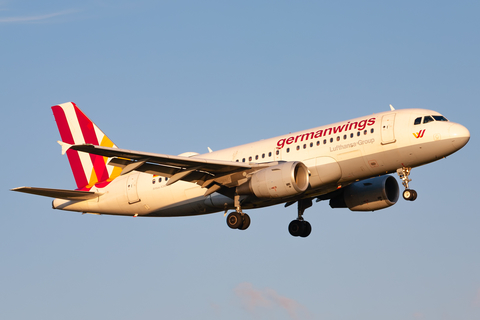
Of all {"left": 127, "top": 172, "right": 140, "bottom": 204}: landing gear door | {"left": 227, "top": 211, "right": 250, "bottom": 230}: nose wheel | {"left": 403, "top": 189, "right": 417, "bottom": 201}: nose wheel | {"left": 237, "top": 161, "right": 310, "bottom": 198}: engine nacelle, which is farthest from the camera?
{"left": 127, "top": 172, "right": 140, "bottom": 204}: landing gear door

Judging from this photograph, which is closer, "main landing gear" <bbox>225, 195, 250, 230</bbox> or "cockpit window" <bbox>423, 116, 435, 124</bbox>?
"cockpit window" <bbox>423, 116, 435, 124</bbox>

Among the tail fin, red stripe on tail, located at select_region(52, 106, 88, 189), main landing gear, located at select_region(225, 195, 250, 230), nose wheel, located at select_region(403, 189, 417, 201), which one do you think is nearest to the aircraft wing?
main landing gear, located at select_region(225, 195, 250, 230)

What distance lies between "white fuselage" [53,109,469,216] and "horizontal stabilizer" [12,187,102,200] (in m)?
4.45

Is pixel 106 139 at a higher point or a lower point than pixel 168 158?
higher

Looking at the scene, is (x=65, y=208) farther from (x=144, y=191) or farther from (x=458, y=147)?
(x=458, y=147)

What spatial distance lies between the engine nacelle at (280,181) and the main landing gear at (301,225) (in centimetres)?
694

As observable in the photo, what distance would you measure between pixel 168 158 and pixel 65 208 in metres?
11.3

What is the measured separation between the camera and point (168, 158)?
34625 millimetres

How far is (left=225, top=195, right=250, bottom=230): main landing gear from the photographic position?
38.2 metres

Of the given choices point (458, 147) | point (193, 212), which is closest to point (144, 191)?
point (193, 212)

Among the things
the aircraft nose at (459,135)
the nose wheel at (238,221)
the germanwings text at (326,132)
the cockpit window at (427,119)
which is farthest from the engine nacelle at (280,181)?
the aircraft nose at (459,135)

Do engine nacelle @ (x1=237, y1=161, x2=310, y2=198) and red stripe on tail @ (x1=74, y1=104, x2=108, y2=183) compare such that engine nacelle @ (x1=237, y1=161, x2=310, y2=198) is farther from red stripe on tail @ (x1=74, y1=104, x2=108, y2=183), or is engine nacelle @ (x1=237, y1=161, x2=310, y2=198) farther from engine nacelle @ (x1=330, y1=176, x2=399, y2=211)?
red stripe on tail @ (x1=74, y1=104, x2=108, y2=183)

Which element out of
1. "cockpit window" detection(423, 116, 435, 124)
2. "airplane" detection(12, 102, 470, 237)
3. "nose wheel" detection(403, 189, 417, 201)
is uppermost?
"cockpit window" detection(423, 116, 435, 124)

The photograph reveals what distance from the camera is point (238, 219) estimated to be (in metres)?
38.2
